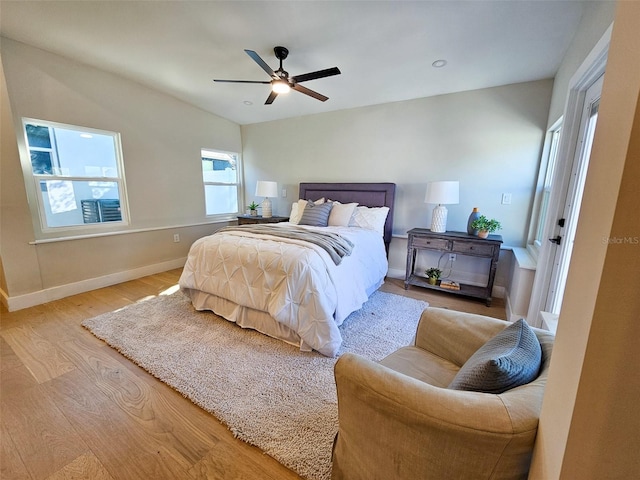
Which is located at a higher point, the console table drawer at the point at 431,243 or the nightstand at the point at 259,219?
the nightstand at the point at 259,219

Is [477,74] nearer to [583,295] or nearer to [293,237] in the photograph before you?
[293,237]

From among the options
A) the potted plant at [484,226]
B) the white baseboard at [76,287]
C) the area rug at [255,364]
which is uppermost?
the potted plant at [484,226]

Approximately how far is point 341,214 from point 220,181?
2.60 m

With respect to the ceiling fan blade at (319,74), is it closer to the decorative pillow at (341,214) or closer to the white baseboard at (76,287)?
the decorative pillow at (341,214)

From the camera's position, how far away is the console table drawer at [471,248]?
114 inches

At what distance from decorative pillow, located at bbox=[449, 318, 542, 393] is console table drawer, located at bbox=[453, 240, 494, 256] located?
2.19 m

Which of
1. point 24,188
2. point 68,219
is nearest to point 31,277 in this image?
point 68,219

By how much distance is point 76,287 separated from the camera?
10.3 ft

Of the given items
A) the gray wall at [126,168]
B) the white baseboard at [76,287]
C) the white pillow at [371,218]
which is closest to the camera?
the gray wall at [126,168]

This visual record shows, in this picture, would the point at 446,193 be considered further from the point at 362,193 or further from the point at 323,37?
the point at 323,37

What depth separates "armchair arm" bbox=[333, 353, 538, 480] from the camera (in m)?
0.69

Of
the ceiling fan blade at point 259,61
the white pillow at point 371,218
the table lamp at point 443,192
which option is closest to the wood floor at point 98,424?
the ceiling fan blade at point 259,61

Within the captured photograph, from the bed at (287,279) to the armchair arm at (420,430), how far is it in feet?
3.60

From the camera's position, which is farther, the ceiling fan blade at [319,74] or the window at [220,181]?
the window at [220,181]
